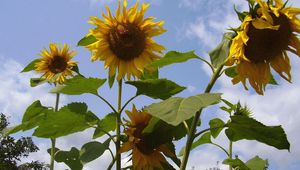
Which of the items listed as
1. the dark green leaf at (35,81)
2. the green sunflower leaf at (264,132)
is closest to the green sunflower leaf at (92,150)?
the green sunflower leaf at (264,132)

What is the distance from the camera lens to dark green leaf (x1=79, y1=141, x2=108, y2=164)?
188 centimetres

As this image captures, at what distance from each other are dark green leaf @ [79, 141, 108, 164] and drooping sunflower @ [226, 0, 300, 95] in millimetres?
559

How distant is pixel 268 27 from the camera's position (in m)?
1.62

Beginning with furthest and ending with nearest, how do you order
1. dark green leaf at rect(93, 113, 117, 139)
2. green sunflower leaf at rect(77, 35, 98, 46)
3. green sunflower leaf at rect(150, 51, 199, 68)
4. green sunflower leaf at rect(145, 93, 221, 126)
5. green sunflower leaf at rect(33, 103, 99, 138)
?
green sunflower leaf at rect(77, 35, 98, 46)
dark green leaf at rect(93, 113, 117, 139)
green sunflower leaf at rect(33, 103, 99, 138)
green sunflower leaf at rect(150, 51, 199, 68)
green sunflower leaf at rect(145, 93, 221, 126)

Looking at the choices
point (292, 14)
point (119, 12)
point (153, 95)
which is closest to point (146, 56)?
point (119, 12)

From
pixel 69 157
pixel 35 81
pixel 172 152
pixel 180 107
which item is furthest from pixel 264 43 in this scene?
pixel 35 81

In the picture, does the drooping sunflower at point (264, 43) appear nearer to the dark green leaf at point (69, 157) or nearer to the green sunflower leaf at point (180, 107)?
the green sunflower leaf at point (180, 107)

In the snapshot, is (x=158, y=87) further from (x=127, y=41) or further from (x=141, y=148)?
(x=127, y=41)

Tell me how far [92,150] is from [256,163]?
0.82 meters

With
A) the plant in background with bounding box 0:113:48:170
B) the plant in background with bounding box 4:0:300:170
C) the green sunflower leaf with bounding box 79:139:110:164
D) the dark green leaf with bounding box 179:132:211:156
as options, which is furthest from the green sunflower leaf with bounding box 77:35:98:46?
the plant in background with bounding box 0:113:48:170

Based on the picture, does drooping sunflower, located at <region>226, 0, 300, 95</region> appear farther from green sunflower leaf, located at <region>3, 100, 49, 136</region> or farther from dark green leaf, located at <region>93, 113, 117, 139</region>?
green sunflower leaf, located at <region>3, 100, 49, 136</region>

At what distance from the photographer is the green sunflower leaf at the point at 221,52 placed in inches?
68.1

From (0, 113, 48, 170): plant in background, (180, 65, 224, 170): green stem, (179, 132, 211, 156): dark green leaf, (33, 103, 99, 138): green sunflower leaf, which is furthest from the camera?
(0, 113, 48, 170): plant in background

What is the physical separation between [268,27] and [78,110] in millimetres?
883
